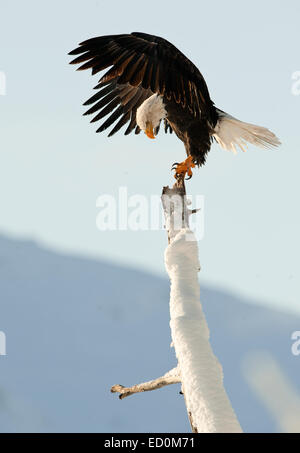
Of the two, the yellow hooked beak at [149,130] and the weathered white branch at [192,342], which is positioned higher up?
Result: the yellow hooked beak at [149,130]

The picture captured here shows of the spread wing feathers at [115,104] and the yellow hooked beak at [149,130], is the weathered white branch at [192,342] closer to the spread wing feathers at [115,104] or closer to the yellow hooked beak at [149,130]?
the yellow hooked beak at [149,130]

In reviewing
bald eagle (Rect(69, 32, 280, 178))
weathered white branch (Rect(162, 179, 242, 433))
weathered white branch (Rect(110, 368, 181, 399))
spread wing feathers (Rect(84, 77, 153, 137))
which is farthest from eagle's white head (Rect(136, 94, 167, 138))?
weathered white branch (Rect(110, 368, 181, 399))

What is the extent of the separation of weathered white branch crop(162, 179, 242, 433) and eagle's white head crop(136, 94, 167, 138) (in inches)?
83.0

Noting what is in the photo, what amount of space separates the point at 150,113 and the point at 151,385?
3597 millimetres

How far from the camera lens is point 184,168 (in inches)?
304

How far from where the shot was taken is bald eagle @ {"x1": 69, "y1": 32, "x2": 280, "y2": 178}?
7.02 meters

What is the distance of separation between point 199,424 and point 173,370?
0.81 m

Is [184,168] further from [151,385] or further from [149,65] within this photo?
[151,385]

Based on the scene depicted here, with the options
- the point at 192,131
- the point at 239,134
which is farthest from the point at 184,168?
the point at 239,134

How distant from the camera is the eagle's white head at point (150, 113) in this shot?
25.1 feet

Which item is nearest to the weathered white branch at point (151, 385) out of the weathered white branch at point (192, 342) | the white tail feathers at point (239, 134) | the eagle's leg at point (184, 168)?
the weathered white branch at point (192, 342)
